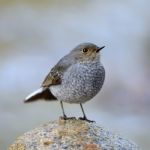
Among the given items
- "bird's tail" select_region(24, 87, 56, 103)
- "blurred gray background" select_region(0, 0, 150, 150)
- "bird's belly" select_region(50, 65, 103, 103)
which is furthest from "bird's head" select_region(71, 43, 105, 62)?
"blurred gray background" select_region(0, 0, 150, 150)

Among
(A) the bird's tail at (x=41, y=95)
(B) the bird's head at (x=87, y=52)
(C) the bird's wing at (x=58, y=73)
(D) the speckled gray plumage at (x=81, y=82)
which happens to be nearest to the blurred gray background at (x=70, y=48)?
(A) the bird's tail at (x=41, y=95)

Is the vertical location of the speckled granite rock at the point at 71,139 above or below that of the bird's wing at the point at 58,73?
below

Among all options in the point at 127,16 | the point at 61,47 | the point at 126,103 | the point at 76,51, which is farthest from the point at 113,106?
the point at 76,51

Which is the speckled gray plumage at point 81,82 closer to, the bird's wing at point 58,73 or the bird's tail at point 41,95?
the bird's wing at point 58,73

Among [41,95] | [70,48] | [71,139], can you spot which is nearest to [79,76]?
[41,95]

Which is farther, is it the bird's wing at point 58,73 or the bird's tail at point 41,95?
the bird's tail at point 41,95

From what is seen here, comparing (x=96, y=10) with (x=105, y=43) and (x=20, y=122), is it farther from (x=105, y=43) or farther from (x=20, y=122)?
(x=20, y=122)
